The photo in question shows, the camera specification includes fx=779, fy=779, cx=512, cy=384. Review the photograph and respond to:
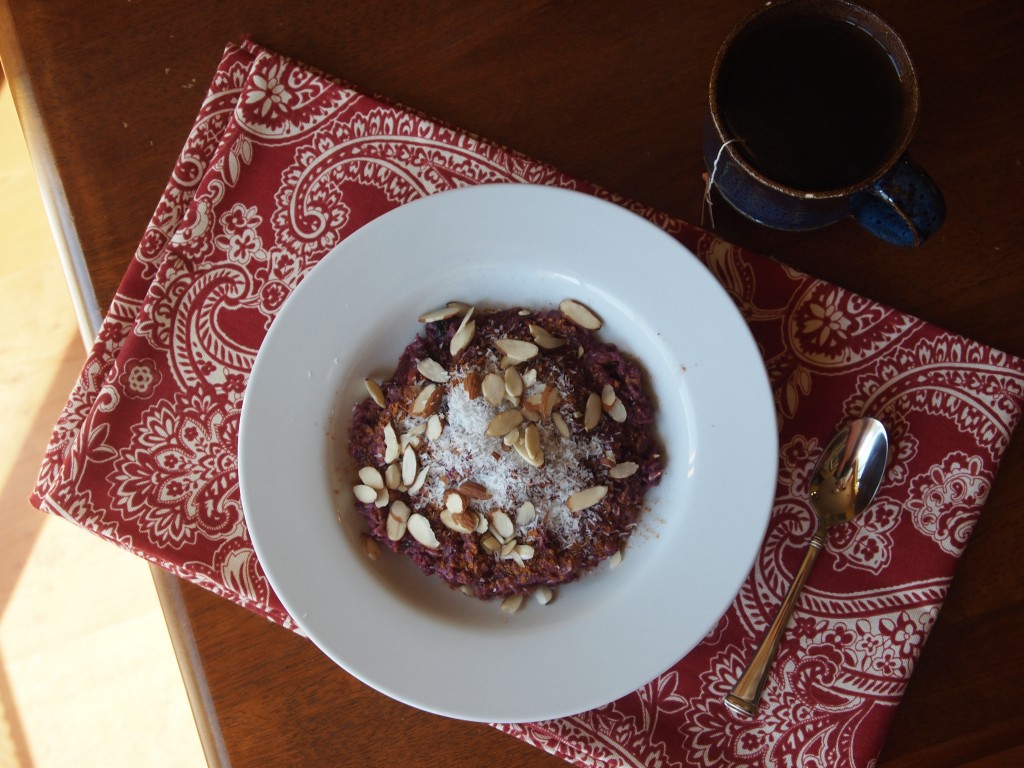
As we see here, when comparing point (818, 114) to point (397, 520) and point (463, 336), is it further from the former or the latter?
point (397, 520)

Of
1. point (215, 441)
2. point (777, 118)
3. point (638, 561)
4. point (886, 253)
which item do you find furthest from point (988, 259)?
point (215, 441)

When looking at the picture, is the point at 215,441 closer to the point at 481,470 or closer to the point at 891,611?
the point at 481,470

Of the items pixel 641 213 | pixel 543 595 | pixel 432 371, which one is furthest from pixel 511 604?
pixel 641 213

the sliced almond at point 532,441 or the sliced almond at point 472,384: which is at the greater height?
the sliced almond at point 472,384

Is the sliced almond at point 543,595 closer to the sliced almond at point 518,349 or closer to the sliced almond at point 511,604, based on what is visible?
the sliced almond at point 511,604

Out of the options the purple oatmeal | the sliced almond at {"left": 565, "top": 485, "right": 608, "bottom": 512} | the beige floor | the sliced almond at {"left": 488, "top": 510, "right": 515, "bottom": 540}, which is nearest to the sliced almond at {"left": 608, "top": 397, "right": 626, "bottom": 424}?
the purple oatmeal

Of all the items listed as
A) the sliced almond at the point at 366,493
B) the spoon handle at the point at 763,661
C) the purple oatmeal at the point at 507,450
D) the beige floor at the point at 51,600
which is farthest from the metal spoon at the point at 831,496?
the beige floor at the point at 51,600
